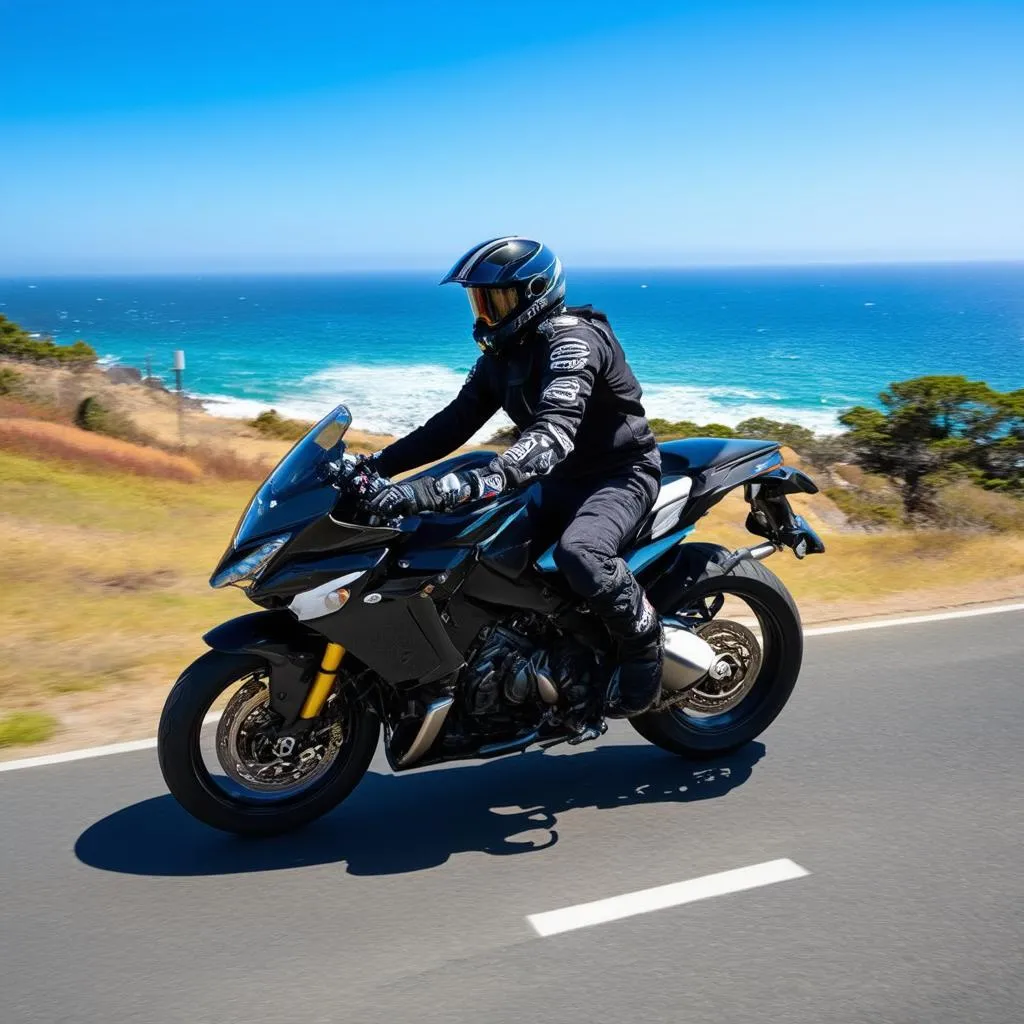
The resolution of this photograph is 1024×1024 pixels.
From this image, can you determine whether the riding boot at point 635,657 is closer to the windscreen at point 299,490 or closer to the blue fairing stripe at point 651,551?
the blue fairing stripe at point 651,551

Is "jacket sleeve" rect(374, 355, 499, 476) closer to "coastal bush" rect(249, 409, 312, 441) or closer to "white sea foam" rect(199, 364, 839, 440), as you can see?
"coastal bush" rect(249, 409, 312, 441)

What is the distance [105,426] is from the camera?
61.9 ft

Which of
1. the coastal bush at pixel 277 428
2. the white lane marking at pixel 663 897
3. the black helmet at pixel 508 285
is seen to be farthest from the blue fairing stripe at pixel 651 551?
the coastal bush at pixel 277 428

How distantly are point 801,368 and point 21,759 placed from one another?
3794 inches

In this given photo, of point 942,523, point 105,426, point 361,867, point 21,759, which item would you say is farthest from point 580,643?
point 105,426

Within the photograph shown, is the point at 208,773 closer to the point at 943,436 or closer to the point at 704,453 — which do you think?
the point at 704,453

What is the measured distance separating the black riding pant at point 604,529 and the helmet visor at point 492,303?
0.78 metres

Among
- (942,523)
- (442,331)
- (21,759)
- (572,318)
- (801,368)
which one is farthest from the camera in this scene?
(442,331)

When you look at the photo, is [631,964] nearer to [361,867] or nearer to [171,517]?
[361,867]

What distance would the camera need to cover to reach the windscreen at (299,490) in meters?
3.75

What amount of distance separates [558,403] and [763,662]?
175 cm

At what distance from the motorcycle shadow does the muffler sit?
45 centimetres

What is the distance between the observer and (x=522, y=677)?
419 cm

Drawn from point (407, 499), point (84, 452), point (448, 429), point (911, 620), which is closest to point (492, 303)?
point (448, 429)
